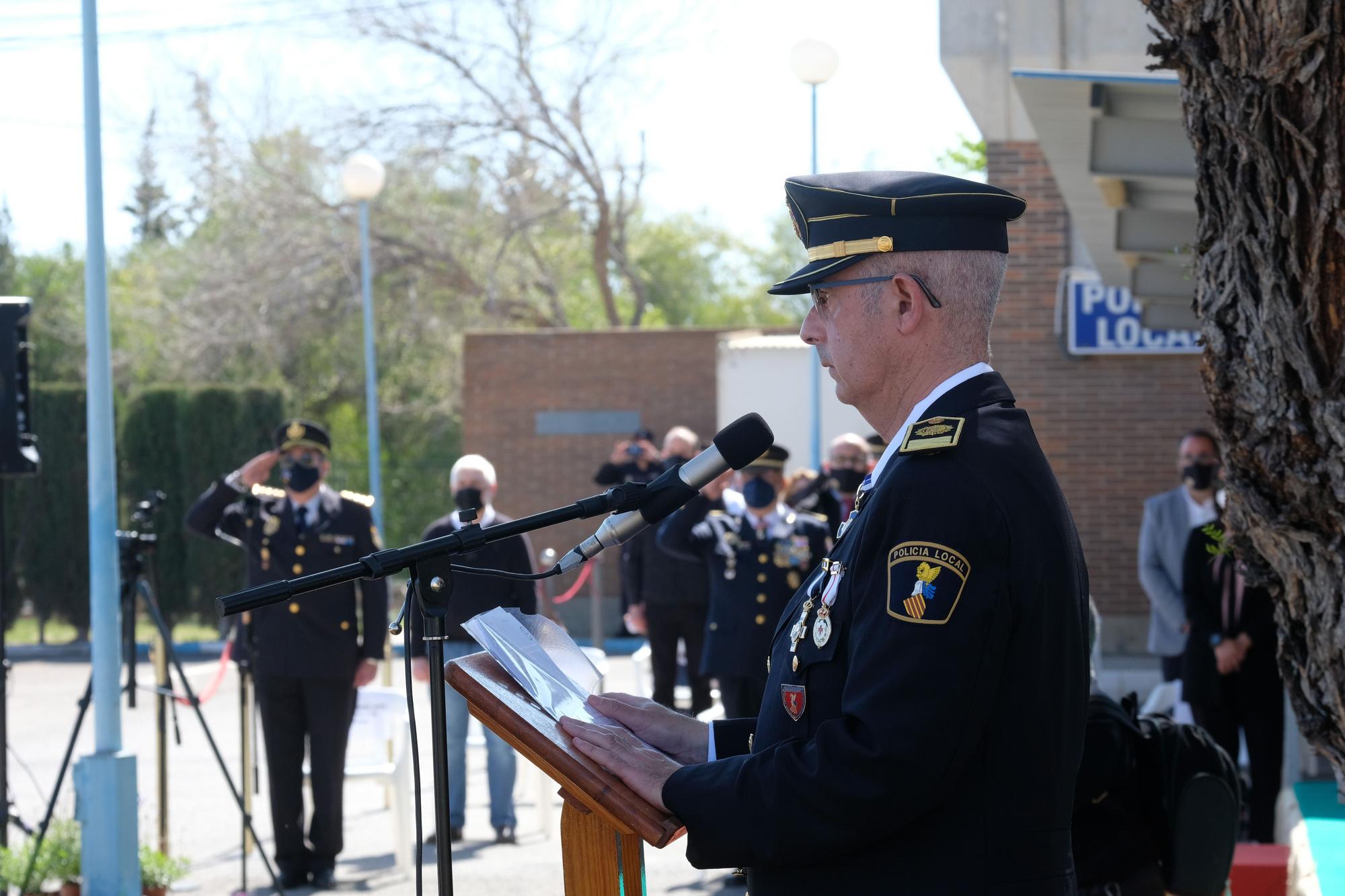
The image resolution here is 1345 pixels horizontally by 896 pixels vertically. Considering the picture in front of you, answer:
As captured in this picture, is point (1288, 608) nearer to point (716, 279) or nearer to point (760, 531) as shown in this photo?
point (760, 531)

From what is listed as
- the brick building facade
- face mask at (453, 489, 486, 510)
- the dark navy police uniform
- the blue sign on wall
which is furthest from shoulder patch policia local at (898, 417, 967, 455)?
the blue sign on wall

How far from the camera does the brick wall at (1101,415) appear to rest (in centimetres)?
1306

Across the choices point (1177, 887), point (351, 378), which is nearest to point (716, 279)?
point (351, 378)

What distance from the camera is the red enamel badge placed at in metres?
2.02

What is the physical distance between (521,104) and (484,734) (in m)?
17.7

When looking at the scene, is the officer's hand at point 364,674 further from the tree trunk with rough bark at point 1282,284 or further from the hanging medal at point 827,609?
the hanging medal at point 827,609

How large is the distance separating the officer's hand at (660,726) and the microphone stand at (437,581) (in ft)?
→ 0.93

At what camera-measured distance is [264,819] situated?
8.37 metres

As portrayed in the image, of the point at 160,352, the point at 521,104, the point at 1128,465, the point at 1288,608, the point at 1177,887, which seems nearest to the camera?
the point at 1288,608

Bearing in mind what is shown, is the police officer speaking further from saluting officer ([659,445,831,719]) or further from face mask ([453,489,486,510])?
face mask ([453,489,486,510])

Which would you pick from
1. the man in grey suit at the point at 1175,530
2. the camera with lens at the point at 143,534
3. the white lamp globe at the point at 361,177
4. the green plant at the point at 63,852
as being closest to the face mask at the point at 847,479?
the man in grey suit at the point at 1175,530

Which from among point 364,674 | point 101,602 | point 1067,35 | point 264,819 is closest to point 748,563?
point 364,674

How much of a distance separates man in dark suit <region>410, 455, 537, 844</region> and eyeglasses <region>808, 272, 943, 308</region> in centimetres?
526

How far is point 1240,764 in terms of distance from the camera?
7.76 metres
